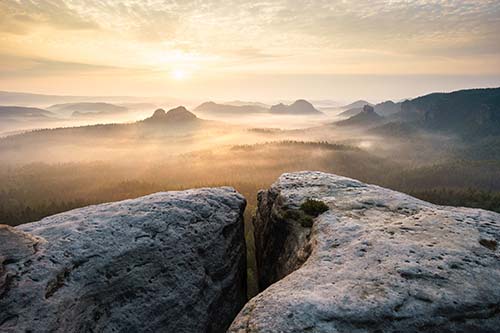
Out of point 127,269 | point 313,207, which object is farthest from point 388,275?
point 127,269

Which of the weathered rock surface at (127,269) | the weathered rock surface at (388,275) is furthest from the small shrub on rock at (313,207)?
the weathered rock surface at (127,269)

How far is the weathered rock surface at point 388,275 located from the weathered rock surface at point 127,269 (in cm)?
543

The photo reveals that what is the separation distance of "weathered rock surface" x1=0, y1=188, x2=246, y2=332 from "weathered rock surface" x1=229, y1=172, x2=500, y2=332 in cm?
543

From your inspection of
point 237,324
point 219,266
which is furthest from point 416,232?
point 219,266

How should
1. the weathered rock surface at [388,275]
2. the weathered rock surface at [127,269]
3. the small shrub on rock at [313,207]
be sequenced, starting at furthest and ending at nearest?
1. the small shrub on rock at [313,207]
2. the weathered rock surface at [127,269]
3. the weathered rock surface at [388,275]

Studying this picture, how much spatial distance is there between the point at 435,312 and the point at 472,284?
8.68 ft

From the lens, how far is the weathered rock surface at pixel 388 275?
1145cm

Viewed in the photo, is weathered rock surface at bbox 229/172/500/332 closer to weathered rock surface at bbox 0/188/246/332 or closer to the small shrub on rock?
the small shrub on rock

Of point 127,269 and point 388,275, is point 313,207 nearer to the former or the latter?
point 388,275

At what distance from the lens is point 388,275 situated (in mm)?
13438

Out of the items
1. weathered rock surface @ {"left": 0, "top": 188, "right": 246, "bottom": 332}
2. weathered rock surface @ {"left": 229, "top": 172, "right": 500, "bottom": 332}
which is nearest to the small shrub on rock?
weathered rock surface @ {"left": 229, "top": 172, "right": 500, "bottom": 332}

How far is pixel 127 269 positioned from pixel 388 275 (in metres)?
13.9

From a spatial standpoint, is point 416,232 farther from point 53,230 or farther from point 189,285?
point 53,230

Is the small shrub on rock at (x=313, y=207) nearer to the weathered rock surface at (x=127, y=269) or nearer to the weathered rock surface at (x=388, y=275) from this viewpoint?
the weathered rock surface at (x=388, y=275)
